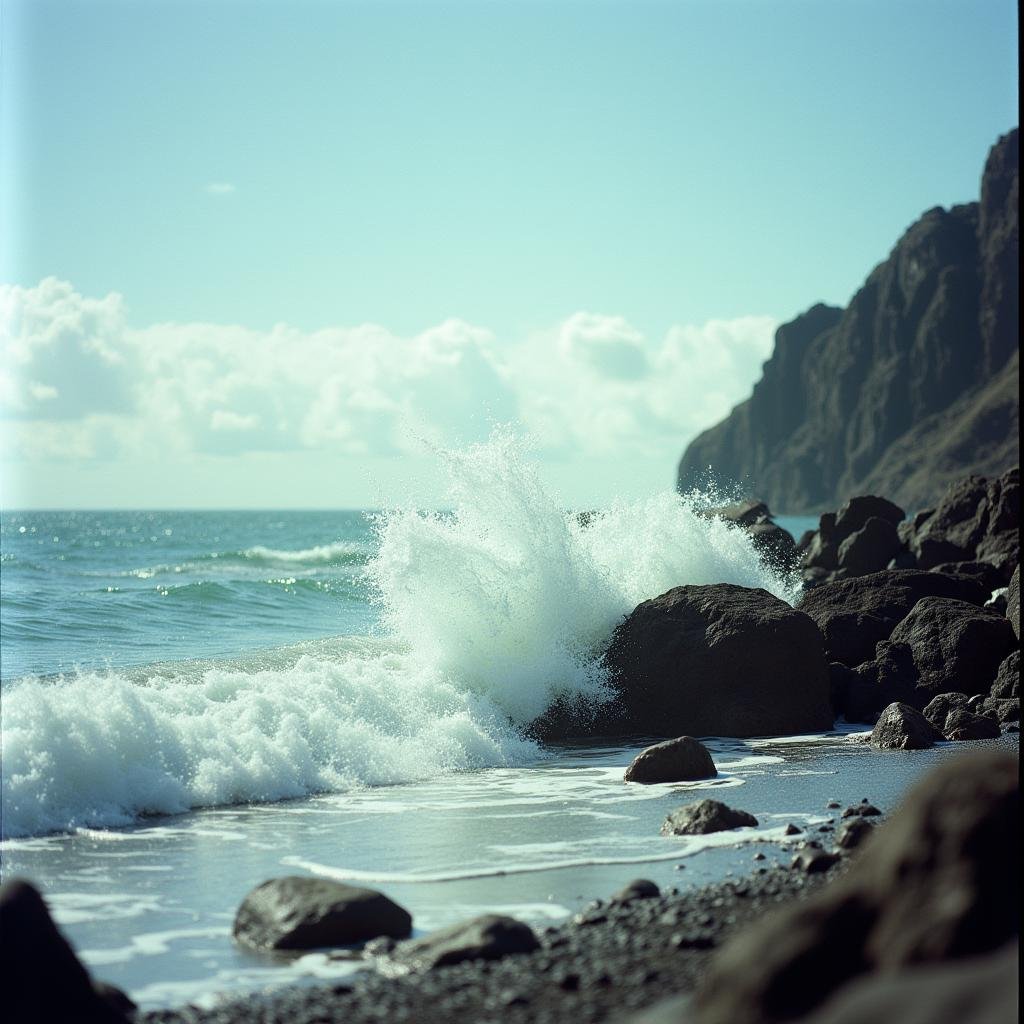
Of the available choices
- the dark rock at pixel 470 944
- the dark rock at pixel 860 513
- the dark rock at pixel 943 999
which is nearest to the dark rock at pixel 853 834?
the dark rock at pixel 470 944

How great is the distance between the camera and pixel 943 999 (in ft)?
10.8

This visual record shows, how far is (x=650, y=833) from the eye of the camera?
8.68 meters

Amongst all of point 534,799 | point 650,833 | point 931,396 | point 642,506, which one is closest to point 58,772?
point 534,799

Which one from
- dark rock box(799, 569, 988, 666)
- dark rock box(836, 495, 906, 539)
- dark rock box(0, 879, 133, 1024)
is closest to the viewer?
dark rock box(0, 879, 133, 1024)

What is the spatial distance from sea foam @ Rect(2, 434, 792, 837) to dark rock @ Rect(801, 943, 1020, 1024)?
22.8 feet

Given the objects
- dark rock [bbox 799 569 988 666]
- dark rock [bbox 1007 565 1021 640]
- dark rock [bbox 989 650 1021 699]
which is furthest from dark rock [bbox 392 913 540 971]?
dark rock [bbox 1007 565 1021 640]

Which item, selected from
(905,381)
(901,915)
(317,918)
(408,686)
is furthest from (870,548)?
(905,381)

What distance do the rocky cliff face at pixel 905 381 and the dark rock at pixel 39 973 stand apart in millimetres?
114914

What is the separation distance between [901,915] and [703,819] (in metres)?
4.54

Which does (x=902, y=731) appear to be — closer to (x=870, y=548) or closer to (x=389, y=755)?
(x=389, y=755)

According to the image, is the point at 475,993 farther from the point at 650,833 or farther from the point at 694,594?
the point at 694,594

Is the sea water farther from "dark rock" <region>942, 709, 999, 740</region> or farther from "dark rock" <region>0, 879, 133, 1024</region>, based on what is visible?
"dark rock" <region>942, 709, 999, 740</region>

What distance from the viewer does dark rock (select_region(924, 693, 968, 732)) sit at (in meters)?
13.3

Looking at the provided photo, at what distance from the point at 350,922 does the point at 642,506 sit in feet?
45.7
